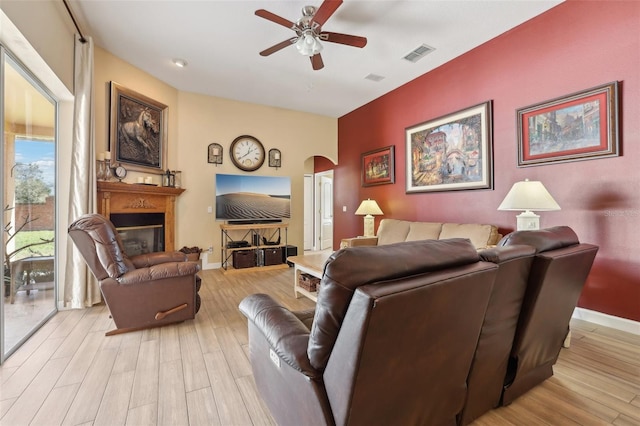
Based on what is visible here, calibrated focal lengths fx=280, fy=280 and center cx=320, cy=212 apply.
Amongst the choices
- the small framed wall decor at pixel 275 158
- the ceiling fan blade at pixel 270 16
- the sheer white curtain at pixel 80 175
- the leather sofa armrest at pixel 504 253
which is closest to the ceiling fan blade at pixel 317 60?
the ceiling fan blade at pixel 270 16

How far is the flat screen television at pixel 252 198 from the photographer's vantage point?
4820 millimetres

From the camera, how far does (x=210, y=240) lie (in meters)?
4.98

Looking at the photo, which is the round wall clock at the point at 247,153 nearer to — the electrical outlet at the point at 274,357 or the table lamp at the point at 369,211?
the table lamp at the point at 369,211

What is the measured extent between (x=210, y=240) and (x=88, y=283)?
6.74ft

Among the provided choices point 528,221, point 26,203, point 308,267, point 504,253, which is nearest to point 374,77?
point 528,221

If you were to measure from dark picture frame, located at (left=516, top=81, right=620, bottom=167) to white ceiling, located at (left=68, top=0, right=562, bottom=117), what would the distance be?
997mm

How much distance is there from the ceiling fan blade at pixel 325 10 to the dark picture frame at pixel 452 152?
2.22 m

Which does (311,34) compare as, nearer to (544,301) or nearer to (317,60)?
(317,60)

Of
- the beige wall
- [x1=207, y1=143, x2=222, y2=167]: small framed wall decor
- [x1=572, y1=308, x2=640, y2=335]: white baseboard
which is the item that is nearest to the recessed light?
the beige wall

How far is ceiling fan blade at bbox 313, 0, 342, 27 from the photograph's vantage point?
2.18 meters

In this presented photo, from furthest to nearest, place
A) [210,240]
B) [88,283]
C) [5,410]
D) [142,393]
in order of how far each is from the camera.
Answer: [210,240] → [88,283] → [142,393] → [5,410]

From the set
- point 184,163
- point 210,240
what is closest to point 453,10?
point 184,163

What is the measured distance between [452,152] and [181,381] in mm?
3852

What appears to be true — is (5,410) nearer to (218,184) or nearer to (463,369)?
(463,369)
